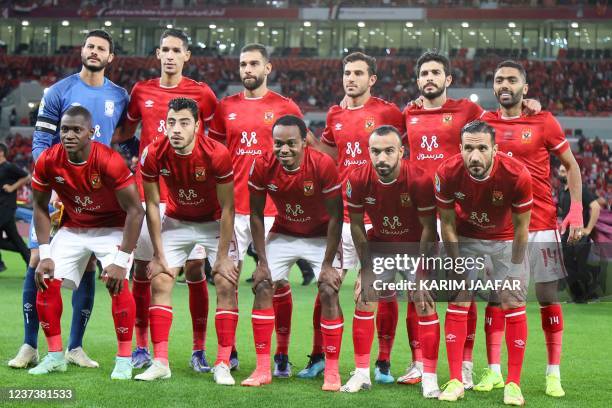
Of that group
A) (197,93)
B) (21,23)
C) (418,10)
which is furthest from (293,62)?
(197,93)

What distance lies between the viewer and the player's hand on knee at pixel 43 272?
6.18 metres

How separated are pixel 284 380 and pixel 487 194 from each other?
189 centimetres

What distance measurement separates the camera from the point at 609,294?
12.1 meters

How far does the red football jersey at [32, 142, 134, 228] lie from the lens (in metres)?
6.19

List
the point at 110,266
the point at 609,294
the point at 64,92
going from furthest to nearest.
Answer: the point at 609,294, the point at 64,92, the point at 110,266

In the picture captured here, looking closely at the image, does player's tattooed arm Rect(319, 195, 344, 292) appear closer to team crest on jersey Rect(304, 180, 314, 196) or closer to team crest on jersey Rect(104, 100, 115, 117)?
team crest on jersey Rect(304, 180, 314, 196)

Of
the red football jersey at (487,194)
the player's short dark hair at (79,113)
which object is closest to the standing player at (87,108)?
the player's short dark hair at (79,113)

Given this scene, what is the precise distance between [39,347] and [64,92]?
2055 mm

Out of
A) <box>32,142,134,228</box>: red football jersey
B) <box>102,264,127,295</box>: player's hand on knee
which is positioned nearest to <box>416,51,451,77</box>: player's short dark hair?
<box>32,142,134,228</box>: red football jersey

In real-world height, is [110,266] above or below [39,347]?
above

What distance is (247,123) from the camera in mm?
7031

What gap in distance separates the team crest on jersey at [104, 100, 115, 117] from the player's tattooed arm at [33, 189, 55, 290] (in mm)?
888

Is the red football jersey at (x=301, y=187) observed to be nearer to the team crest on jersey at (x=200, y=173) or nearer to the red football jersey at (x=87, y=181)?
the team crest on jersey at (x=200, y=173)

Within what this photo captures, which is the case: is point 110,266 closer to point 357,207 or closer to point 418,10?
point 357,207
